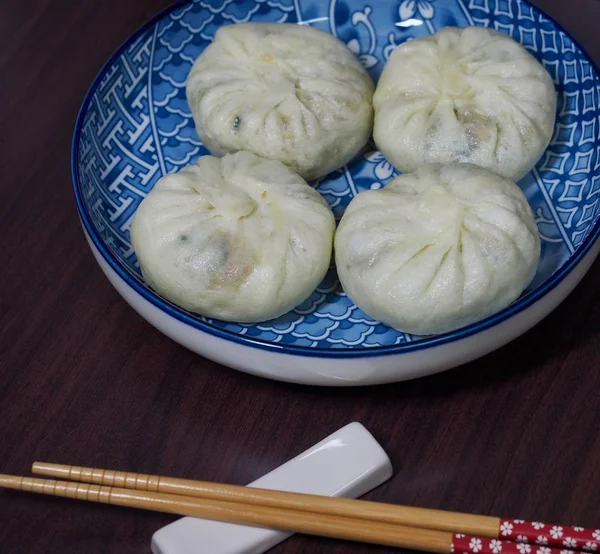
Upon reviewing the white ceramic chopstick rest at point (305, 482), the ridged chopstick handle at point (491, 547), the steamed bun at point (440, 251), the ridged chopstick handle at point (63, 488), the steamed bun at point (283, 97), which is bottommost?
the ridged chopstick handle at point (491, 547)

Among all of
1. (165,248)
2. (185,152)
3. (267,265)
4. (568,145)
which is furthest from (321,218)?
(568,145)

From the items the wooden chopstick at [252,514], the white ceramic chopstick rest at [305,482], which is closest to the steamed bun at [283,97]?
the white ceramic chopstick rest at [305,482]

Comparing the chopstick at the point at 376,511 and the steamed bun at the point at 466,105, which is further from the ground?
the steamed bun at the point at 466,105

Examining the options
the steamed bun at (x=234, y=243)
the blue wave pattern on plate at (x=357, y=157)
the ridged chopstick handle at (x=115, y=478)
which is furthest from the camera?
the blue wave pattern on plate at (x=357, y=157)

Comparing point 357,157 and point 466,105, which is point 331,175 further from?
point 466,105

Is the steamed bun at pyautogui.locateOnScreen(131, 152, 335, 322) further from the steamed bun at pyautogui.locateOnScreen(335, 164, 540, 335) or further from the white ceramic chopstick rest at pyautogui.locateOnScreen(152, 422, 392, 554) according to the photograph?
the white ceramic chopstick rest at pyautogui.locateOnScreen(152, 422, 392, 554)

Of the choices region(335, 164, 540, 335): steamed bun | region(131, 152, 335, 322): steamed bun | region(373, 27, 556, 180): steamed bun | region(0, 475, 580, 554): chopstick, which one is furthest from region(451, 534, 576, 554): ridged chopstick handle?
region(373, 27, 556, 180): steamed bun

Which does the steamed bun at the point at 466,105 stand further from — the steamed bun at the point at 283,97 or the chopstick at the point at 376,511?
the chopstick at the point at 376,511
